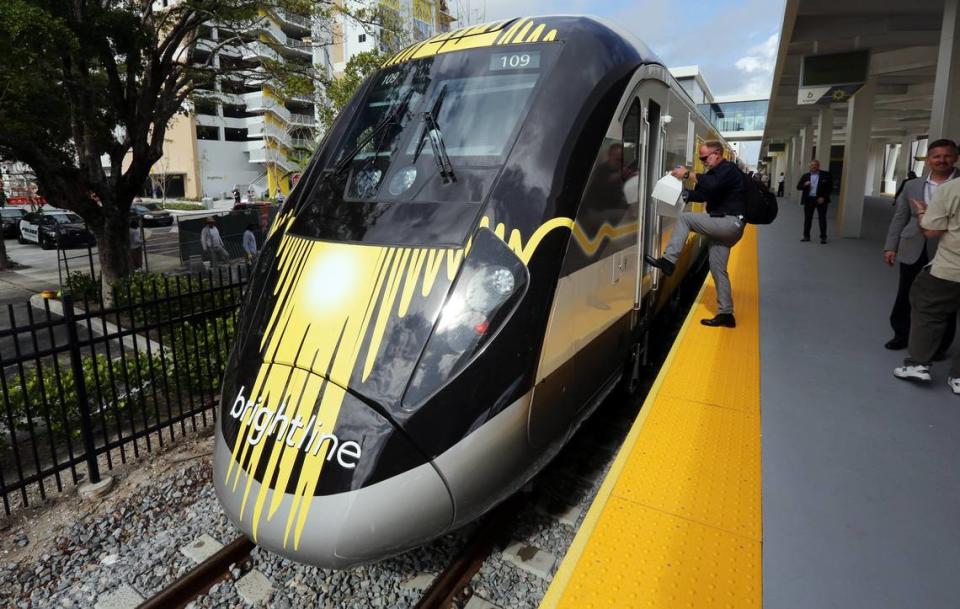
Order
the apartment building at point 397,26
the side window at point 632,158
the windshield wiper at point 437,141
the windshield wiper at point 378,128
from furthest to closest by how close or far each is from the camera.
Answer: the apartment building at point 397,26, the side window at point 632,158, the windshield wiper at point 378,128, the windshield wiper at point 437,141

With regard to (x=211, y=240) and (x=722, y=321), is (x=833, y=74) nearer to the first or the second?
(x=722, y=321)

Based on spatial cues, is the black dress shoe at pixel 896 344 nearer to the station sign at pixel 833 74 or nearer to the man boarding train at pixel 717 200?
the man boarding train at pixel 717 200

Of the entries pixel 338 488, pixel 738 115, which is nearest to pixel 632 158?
pixel 338 488

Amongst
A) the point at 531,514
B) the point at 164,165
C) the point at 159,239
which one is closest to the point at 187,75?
the point at 531,514

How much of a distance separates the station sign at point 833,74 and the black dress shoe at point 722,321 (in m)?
9.67

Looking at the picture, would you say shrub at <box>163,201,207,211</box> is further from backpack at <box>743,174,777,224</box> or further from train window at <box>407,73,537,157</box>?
train window at <box>407,73,537,157</box>

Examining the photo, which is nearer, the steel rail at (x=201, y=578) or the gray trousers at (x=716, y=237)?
the steel rail at (x=201, y=578)

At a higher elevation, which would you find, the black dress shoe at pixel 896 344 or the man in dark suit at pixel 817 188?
the man in dark suit at pixel 817 188

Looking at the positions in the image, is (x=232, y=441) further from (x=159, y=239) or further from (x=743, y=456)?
(x=159, y=239)

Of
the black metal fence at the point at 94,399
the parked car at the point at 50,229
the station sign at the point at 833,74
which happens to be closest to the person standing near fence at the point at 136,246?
the black metal fence at the point at 94,399

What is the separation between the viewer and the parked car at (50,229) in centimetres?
2428

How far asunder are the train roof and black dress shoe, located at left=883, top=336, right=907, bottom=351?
320cm

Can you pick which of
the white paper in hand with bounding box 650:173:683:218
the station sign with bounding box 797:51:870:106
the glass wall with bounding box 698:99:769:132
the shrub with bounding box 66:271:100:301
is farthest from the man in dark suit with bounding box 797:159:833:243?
the glass wall with bounding box 698:99:769:132

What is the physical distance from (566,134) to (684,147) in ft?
12.5
